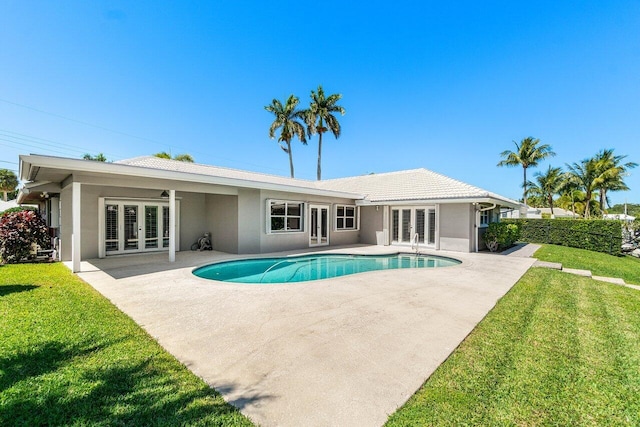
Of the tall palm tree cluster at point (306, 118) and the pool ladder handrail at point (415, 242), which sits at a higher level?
the tall palm tree cluster at point (306, 118)

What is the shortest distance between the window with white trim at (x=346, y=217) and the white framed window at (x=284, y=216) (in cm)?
277

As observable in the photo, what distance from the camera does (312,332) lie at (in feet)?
14.2

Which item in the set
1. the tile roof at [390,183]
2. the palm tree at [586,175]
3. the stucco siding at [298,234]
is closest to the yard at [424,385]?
the stucco siding at [298,234]

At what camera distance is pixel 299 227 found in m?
14.9

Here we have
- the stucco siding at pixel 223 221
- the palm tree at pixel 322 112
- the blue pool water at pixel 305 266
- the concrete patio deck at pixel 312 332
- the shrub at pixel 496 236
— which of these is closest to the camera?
the concrete patio deck at pixel 312 332

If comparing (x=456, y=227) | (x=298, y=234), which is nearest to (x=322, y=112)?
(x=298, y=234)

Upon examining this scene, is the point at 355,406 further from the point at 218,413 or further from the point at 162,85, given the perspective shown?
the point at 162,85

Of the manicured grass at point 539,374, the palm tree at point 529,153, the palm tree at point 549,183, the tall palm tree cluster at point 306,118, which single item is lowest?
the manicured grass at point 539,374

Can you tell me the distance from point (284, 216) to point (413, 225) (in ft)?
24.1

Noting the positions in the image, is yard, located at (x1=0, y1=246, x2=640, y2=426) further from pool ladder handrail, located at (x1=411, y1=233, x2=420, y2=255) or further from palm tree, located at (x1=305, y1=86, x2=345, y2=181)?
palm tree, located at (x1=305, y1=86, x2=345, y2=181)

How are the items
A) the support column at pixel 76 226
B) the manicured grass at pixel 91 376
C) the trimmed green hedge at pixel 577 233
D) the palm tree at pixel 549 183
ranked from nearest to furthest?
the manicured grass at pixel 91 376
the support column at pixel 76 226
the trimmed green hedge at pixel 577 233
the palm tree at pixel 549 183

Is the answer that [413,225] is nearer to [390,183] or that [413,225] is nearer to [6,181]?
[390,183]

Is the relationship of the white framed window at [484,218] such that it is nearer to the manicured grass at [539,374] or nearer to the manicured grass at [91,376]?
the manicured grass at [539,374]

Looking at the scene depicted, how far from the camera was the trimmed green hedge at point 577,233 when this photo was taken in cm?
1570
